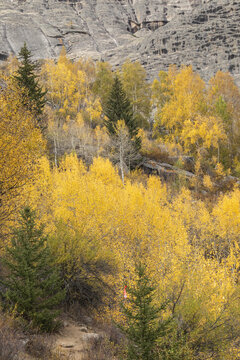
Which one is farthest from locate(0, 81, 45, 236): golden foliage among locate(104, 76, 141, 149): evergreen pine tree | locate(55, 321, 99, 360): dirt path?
locate(104, 76, 141, 149): evergreen pine tree

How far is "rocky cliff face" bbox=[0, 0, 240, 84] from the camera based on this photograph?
70.1 metres

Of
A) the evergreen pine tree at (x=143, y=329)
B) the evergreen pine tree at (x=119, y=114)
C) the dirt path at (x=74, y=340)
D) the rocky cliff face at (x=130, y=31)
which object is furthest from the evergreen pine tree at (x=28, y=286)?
the rocky cliff face at (x=130, y=31)

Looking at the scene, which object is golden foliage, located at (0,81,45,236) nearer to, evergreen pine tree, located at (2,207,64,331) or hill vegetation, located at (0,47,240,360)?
hill vegetation, located at (0,47,240,360)

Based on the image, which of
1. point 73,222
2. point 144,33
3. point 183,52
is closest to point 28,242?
point 73,222

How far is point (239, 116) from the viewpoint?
153 ft

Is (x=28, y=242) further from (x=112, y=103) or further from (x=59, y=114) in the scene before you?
(x=59, y=114)

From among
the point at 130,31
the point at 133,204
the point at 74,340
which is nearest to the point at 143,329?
the point at 74,340

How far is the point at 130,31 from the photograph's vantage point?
4043 inches

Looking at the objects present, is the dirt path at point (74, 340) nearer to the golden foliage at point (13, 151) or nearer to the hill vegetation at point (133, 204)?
the hill vegetation at point (133, 204)

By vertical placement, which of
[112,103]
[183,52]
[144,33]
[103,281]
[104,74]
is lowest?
[103,281]

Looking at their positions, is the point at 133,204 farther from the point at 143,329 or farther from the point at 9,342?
the point at 9,342

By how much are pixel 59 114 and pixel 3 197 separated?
34.1 m

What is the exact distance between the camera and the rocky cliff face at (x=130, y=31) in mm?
70062

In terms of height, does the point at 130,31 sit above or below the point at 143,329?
above
